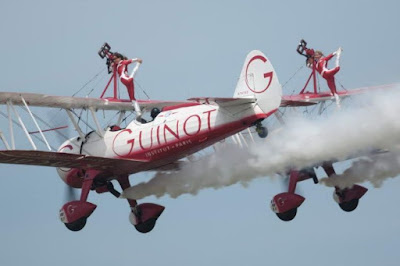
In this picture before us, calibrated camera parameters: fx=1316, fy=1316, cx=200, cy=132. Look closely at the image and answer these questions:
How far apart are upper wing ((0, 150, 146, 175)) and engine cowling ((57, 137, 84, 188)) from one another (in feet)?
3.62

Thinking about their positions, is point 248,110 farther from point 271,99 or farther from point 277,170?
point 277,170

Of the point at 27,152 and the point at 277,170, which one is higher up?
the point at 27,152

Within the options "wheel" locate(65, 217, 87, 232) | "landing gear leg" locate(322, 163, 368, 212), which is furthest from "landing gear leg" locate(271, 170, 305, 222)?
"wheel" locate(65, 217, 87, 232)

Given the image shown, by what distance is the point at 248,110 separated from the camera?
117 ft

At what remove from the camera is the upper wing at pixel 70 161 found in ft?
121

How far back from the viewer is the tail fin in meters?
35.3

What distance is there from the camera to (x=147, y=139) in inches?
1505

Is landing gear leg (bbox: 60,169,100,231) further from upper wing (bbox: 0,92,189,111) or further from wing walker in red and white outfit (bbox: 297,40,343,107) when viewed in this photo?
wing walker in red and white outfit (bbox: 297,40,343,107)

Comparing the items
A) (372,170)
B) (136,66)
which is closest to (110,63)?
(136,66)

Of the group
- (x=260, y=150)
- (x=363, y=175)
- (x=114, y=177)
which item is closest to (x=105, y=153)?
(x=114, y=177)

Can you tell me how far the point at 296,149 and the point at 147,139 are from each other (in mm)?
4326

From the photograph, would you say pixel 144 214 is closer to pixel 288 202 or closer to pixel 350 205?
pixel 288 202

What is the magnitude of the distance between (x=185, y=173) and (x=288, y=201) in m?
3.26

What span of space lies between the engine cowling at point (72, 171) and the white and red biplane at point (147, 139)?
1.2 inches
